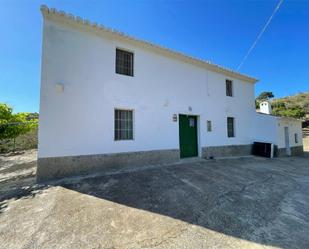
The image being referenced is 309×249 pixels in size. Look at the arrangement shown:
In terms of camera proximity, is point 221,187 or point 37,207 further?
point 221,187

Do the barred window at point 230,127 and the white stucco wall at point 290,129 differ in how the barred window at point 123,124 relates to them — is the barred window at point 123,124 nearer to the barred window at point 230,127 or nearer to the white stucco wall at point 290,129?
the barred window at point 230,127

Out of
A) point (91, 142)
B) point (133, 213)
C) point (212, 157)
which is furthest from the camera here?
point (212, 157)

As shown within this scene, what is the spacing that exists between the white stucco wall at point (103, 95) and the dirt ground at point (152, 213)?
55.8 inches

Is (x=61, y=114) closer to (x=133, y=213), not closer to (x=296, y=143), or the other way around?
(x=133, y=213)

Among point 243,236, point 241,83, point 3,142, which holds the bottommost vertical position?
point 243,236

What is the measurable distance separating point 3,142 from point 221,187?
14126 mm

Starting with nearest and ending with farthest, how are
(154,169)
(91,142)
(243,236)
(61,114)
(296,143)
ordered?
(243,236) < (61,114) < (91,142) < (154,169) < (296,143)

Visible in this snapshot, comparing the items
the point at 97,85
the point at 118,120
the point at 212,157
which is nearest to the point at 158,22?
the point at 97,85

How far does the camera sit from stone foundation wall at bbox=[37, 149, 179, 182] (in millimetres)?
5102

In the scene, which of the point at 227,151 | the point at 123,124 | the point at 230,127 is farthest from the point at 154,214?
the point at 230,127

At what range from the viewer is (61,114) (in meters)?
5.41

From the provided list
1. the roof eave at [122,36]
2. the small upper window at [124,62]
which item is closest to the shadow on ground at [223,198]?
the small upper window at [124,62]

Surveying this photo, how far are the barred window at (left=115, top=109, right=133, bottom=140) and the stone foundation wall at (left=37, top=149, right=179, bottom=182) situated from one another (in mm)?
720

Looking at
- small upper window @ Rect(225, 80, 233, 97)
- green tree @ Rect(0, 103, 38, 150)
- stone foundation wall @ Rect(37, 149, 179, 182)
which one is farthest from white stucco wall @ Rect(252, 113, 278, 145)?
green tree @ Rect(0, 103, 38, 150)
